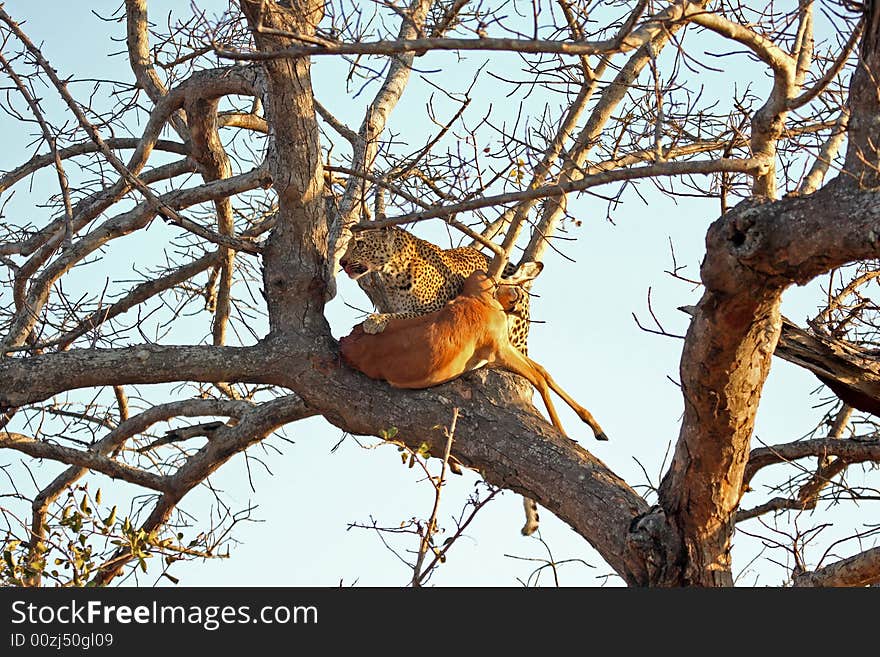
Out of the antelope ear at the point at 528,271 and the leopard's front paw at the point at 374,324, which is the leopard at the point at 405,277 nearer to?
the antelope ear at the point at 528,271

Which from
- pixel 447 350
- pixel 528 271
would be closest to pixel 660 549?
pixel 447 350

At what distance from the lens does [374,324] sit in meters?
5.22

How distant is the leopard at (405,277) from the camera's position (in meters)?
5.84

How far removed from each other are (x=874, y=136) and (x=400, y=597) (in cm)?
221

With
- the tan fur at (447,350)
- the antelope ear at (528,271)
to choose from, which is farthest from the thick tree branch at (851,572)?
the antelope ear at (528,271)

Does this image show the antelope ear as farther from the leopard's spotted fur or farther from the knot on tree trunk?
the knot on tree trunk

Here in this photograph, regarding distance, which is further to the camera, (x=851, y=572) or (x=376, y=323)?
(x=376, y=323)

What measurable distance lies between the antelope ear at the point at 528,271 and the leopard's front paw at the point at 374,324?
70 cm

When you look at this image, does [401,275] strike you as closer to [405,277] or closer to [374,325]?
[405,277]

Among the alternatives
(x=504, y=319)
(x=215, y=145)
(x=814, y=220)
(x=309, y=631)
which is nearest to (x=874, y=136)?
(x=814, y=220)

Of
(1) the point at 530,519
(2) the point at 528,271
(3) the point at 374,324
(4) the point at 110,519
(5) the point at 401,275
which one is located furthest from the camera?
(1) the point at 530,519

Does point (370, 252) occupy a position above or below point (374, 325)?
above

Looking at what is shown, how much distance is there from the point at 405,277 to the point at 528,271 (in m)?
0.63

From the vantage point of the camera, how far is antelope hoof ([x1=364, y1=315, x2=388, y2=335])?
205 inches
